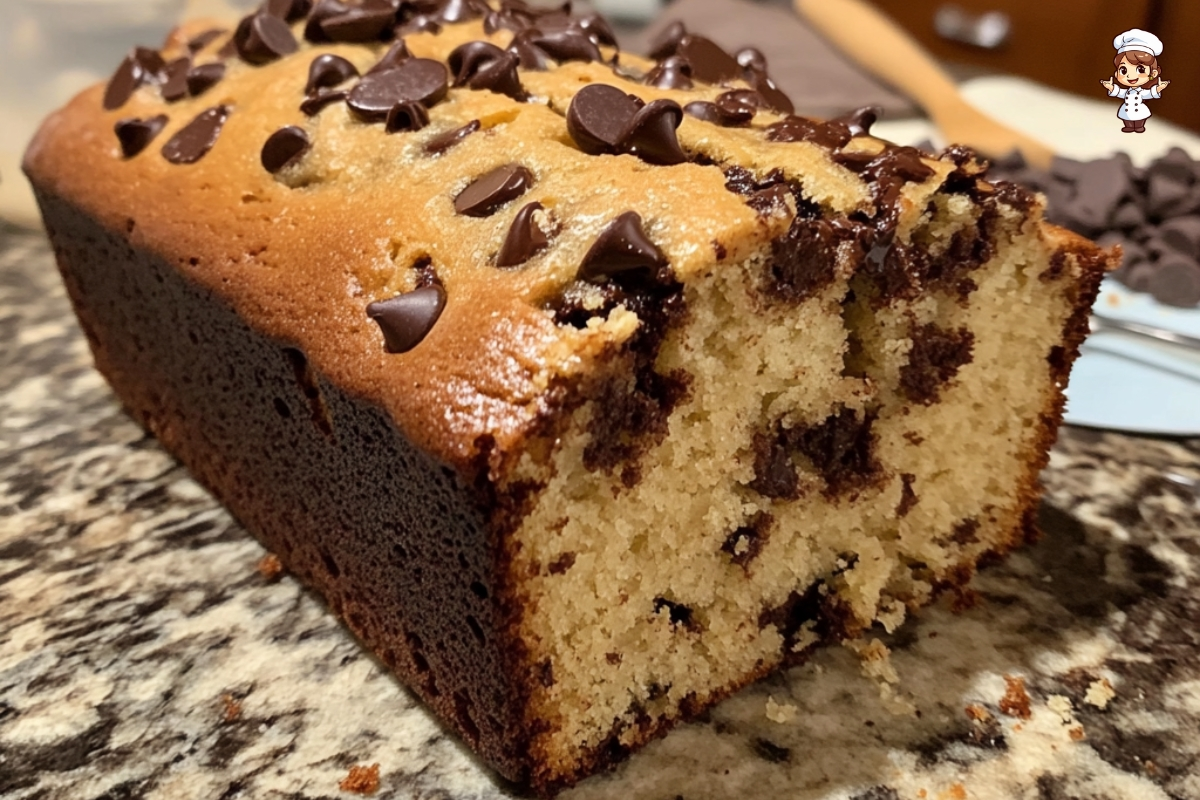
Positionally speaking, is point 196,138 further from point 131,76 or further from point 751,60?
point 751,60

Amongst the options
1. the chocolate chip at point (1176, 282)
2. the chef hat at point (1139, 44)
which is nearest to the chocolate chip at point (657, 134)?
the chef hat at point (1139, 44)

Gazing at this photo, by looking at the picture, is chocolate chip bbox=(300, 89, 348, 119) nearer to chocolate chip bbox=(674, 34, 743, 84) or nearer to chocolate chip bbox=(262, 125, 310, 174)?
chocolate chip bbox=(262, 125, 310, 174)

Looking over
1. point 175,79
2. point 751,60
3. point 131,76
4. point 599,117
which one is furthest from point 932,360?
point 131,76

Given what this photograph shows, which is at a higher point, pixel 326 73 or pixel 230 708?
pixel 326 73

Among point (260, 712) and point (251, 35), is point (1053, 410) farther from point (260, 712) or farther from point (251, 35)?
point (251, 35)

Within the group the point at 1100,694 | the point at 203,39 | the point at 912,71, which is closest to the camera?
the point at 1100,694

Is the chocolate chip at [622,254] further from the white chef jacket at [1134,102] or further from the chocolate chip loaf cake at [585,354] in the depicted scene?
the white chef jacket at [1134,102]

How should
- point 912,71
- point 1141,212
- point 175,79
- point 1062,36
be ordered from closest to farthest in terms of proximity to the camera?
point 175,79 < point 1141,212 < point 912,71 < point 1062,36

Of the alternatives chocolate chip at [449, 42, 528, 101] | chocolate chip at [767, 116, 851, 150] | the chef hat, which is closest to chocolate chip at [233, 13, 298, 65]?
chocolate chip at [449, 42, 528, 101]
